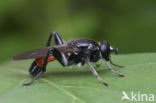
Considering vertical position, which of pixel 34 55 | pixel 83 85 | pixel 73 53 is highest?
pixel 34 55

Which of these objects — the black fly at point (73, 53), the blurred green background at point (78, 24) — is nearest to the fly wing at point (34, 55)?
the black fly at point (73, 53)

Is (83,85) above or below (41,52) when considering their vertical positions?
below

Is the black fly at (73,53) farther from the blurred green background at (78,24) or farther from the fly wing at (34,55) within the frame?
the blurred green background at (78,24)

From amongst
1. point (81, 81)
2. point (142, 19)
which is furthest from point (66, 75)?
point (142, 19)

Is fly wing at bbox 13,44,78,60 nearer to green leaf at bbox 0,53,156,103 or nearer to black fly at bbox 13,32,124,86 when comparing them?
black fly at bbox 13,32,124,86

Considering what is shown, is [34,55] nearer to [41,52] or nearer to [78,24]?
[41,52]

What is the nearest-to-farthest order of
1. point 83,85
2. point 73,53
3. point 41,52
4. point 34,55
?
point 83,85 < point 34,55 < point 41,52 < point 73,53

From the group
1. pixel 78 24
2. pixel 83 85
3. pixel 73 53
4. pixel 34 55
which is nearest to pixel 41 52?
pixel 34 55
